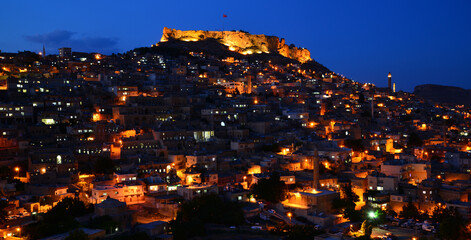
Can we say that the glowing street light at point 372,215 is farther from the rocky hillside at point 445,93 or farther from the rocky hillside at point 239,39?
the rocky hillside at point 445,93

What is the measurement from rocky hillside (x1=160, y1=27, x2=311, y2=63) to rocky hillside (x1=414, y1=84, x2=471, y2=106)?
2553 centimetres

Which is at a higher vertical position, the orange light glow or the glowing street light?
the orange light glow

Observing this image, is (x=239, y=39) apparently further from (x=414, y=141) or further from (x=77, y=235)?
(x=77, y=235)

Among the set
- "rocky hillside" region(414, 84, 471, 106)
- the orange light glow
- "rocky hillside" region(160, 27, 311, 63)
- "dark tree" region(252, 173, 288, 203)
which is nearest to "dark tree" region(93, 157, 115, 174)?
"dark tree" region(252, 173, 288, 203)

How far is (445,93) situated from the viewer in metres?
94.1

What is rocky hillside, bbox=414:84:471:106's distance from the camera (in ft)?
302

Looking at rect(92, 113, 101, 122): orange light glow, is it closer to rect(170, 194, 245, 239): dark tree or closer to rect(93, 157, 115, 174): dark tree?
rect(93, 157, 115, 174): dark tree

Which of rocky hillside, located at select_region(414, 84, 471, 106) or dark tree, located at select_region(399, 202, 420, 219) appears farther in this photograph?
rocky hillside, located at select_region(414, 84, 471, 106)

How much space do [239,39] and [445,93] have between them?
4030cm

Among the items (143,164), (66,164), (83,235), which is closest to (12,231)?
(83,235)

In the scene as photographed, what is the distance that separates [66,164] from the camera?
27.2m

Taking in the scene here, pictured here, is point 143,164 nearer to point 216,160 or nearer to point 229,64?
point 216,160

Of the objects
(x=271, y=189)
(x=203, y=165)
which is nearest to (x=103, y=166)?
(x=203, y=165)

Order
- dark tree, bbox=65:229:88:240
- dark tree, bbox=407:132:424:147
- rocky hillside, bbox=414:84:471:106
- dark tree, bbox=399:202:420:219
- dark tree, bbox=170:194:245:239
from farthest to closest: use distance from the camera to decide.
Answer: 1. rocky hillside, bbox=414:84:471:106
2. dark tree, bbox=407:132:424:147
3. dark tree, bbox=399:202:420:219
4. dark tree, bbox=170:194:245:239
5. dark tree, bbox=65:229:88:240
